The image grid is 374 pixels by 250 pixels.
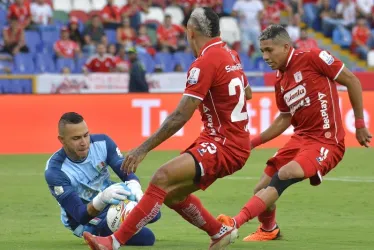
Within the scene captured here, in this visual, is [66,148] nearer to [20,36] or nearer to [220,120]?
[220,120]

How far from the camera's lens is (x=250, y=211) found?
26.7 ft

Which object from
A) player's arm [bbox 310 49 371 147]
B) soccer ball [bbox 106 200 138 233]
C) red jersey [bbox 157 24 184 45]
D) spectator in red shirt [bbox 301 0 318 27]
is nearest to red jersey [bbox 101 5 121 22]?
red jersey [bbox 157 24 184 45]

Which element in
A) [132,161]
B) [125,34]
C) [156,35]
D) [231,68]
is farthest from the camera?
[156,35]

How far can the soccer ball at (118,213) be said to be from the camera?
8.52 m

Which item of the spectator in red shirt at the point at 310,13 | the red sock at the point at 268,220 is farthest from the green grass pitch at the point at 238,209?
the spectator in red shirt at the point at 310,13

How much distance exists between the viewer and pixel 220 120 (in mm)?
7898

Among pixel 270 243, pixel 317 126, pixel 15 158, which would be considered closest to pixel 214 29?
pixel 317 126

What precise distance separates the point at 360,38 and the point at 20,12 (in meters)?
10.1

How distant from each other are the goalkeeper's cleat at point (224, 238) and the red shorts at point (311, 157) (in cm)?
99

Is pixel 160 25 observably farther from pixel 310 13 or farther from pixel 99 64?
pixel 310 13

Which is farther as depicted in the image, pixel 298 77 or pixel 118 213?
pixel 298 77

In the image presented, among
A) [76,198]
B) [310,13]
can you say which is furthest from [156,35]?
[76,198]

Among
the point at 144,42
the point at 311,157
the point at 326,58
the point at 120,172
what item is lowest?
the point at 144,42

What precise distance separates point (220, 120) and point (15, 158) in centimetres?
1076
